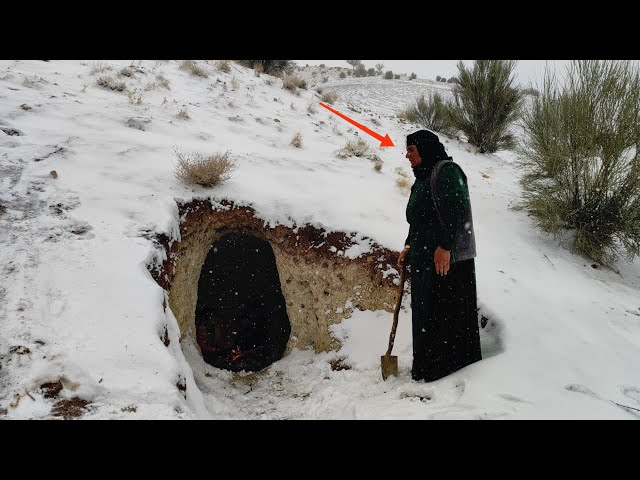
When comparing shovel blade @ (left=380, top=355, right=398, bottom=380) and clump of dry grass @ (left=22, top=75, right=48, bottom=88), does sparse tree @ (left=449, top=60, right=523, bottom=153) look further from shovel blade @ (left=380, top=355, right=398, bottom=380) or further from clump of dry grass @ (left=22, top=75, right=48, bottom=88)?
clump of dry grass @ (left=22, top=75, right=48, bottom=88)

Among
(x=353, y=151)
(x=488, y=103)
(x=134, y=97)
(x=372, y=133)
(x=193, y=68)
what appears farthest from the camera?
(x=488, y=103)

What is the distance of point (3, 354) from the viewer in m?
2.21

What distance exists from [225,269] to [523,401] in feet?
15.0

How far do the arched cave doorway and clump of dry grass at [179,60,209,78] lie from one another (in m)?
4.80

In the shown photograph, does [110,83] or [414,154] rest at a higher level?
[110,83]

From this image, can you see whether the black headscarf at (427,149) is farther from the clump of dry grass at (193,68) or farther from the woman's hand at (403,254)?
the clump of dry grass at (193,68)

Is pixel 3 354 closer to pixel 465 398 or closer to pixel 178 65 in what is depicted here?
pixel 465 398

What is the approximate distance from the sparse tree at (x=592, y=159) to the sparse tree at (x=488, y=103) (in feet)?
12.8

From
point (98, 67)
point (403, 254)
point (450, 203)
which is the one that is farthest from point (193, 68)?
point (450, 203)

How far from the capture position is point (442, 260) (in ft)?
9.32

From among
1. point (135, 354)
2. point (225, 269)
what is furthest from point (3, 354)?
point (225, 269)

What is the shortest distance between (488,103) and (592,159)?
4896 millimetres

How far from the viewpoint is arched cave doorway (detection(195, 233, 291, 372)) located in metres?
5.86

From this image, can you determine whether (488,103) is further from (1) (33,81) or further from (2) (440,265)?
(1) (33,81)
